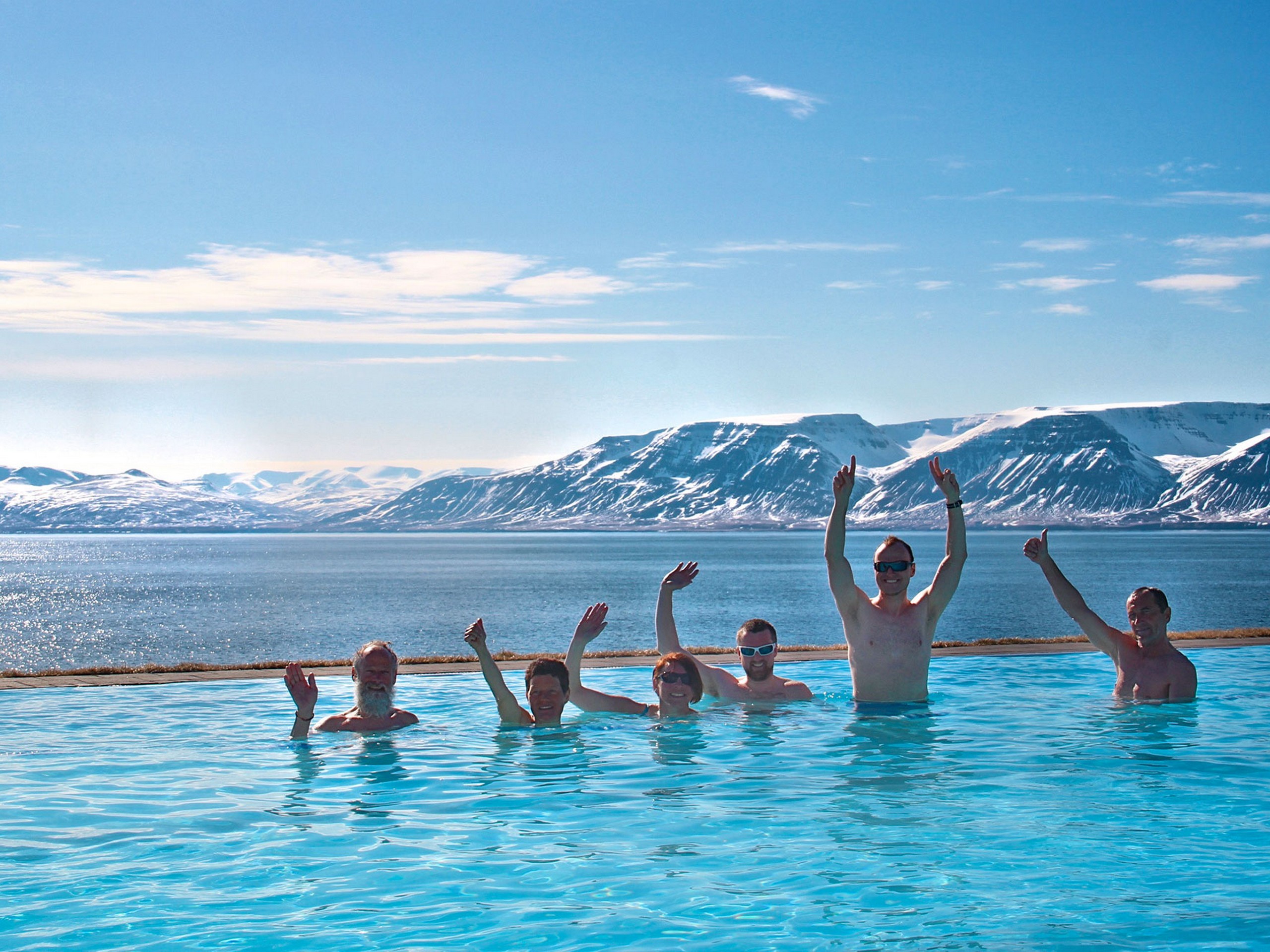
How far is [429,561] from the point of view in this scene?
19150cm

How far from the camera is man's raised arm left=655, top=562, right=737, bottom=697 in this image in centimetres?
1099

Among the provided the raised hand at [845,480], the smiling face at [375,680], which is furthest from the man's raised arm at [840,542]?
the smiling face at [375,680]

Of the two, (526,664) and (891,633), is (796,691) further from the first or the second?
(526,664)

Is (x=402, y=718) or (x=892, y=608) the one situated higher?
(x=892, y=608)

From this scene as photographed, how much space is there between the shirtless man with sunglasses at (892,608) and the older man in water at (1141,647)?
4.16 ft

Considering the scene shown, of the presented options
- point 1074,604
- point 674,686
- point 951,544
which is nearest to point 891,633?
point 951,544

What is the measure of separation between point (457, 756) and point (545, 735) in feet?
3.21

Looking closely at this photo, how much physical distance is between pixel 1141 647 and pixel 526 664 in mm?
8278

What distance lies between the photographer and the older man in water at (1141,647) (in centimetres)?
1124

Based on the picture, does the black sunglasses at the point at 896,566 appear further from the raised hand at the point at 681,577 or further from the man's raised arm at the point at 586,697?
the man's raised arm at the point at 586,697

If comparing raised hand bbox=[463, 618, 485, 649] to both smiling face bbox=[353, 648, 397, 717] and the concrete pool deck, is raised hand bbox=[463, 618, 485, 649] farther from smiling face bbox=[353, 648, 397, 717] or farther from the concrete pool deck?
the concrete pool deck

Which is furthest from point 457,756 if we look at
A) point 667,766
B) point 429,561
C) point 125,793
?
point 429,561

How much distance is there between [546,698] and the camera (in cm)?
1091

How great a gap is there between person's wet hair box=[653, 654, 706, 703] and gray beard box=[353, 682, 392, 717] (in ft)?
8.36
